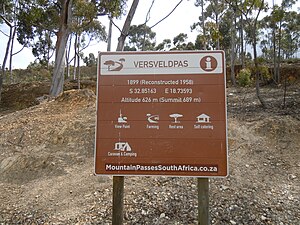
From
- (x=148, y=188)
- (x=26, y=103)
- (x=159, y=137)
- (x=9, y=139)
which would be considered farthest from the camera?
(x=26, y=103)

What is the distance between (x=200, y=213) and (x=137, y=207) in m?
1.08

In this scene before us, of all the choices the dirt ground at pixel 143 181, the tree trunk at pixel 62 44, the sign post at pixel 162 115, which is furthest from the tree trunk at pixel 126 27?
the sign post at pixel 162 115

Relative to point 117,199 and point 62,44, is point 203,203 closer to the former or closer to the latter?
point 117,199

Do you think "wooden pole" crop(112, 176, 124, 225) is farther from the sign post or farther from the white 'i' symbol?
the white 'i' symbol

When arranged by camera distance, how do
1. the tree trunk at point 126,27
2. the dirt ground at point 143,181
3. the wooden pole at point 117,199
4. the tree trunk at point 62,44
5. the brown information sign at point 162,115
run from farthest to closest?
the tree trunk at point 62,44 → the tree trunk at point 126,27 → the dirt ground at point 143,181 → the wooden pole at point 117,199 → the brown information sign at point 162,115

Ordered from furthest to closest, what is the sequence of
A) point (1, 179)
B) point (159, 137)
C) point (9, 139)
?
point (9, 139) → point (1, 179) → point (159, 137)

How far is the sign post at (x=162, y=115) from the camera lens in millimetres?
2064

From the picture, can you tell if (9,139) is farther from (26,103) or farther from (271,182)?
(26,103)

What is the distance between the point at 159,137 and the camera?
209cm

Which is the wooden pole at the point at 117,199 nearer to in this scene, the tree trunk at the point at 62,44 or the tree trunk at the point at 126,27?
the tree trunk at the point at 126,27

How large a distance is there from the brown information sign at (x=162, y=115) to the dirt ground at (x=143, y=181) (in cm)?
108

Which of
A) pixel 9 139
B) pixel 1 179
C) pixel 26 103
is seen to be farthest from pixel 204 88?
pixel 26 103

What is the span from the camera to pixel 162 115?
6.91 ft

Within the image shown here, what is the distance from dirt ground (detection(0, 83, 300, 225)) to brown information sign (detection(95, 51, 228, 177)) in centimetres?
108
